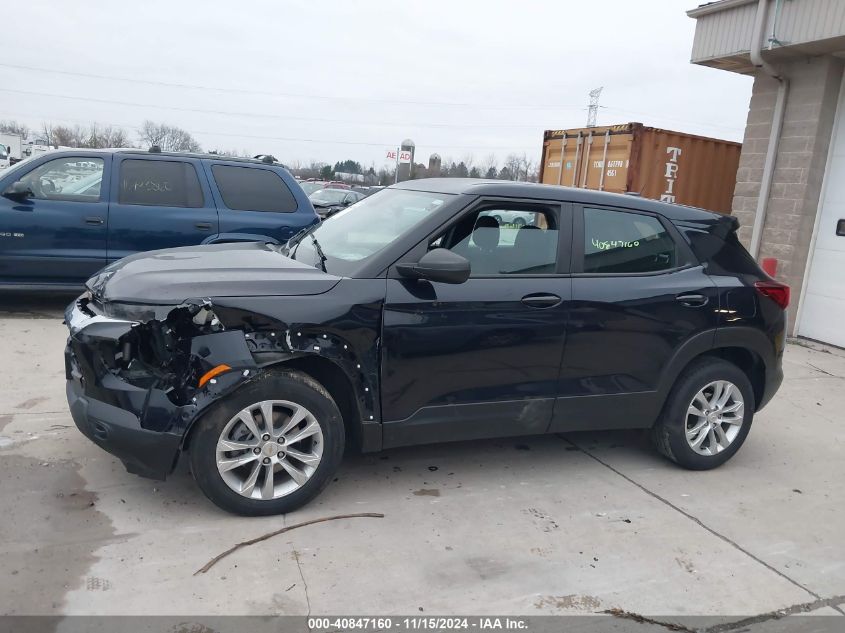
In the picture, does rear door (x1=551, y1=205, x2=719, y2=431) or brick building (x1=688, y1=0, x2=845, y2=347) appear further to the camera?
brick building (x1=688, y1=0, x2=845, y2=347)

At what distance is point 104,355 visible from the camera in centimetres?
340

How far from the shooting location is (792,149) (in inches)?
340

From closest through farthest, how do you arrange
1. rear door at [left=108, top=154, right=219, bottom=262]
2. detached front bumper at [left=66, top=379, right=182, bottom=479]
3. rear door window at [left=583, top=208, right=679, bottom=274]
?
detached front bumper at [left=66, top=379, right=182, bottom=479]
rear door window at [left=583, top=208, right=679, bottom=274]
rear door at [left=108, top=154, right=219, bottom=262]

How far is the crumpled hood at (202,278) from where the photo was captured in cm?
341

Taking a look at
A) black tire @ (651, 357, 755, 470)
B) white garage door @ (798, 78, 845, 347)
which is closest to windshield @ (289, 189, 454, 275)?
black tire @ (651, 357, 755, 470)

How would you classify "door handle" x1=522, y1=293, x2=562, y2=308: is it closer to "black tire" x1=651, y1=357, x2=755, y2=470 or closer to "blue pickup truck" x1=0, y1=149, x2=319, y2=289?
"black tire" x1=651, y1=357, x2=755, y2=470

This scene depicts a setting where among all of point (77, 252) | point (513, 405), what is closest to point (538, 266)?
point (513, 405)

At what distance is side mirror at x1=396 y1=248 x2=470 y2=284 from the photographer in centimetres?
358

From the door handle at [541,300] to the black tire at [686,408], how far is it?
113cm

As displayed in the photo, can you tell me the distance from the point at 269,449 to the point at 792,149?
793 cm

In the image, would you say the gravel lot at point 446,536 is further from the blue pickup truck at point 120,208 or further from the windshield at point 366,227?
the blue pickup truck at point 120,208

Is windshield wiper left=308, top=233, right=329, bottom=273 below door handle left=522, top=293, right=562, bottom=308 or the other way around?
the other way around

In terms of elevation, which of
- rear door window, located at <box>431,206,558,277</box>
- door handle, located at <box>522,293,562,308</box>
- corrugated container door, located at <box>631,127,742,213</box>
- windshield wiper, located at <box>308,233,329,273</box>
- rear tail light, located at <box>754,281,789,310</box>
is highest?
corrugated container door, located at <box>631,127,742,213</box>

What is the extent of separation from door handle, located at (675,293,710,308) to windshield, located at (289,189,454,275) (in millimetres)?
1602
